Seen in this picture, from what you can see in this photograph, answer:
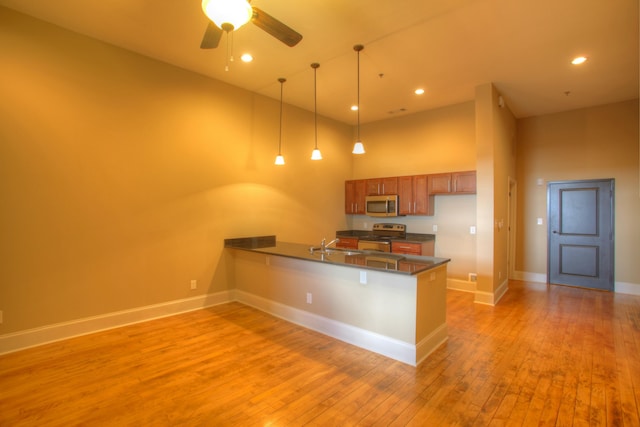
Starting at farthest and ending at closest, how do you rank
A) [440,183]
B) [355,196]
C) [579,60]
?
[355,196]
[440,183]
[579,60]

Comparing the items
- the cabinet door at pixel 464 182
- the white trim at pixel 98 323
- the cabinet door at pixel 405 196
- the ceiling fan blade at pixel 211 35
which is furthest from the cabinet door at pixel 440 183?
the ceiling fan blade at pixel 211 35

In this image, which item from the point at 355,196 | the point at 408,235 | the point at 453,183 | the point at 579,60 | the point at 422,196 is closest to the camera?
the point at 579,60

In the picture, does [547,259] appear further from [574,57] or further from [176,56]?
[176,56]

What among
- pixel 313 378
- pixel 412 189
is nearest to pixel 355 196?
pixel 412 189

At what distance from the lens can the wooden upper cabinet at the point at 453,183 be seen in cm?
520

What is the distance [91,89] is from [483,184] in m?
5.23

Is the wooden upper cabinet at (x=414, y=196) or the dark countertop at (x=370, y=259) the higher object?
the wooden upper cabinet at (x=414, y=196)

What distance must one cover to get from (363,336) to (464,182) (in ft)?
11.3

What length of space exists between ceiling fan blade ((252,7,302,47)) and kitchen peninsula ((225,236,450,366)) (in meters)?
2.09

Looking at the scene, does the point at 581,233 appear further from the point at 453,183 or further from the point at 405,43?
the point at 405,43

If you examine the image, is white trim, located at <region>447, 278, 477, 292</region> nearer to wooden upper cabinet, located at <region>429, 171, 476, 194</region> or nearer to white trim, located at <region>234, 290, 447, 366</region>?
wooden upper cabinet, located at <region>429, 171, 476, 194</region>

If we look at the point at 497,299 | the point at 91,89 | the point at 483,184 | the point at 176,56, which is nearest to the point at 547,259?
the point at 497,299

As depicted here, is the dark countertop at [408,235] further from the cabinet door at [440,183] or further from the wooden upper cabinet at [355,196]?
the cabinet door at [440,183]

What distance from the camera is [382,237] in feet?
20.2
